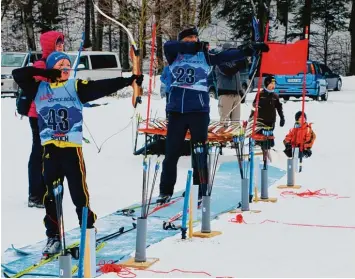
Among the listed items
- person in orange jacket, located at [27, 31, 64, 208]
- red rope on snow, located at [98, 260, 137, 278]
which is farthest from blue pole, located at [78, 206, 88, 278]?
person in orange jacket, located at [27, 31, 64, 208]

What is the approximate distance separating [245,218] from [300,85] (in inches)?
539

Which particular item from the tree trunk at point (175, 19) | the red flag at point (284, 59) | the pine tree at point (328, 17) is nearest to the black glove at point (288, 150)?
the red flag at point (284, 59)

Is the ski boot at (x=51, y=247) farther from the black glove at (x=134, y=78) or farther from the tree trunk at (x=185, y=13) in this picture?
the tree trunk at (x=185, y=13)

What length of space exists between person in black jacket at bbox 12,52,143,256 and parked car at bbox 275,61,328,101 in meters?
15.1

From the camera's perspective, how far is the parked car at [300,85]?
63.3ft

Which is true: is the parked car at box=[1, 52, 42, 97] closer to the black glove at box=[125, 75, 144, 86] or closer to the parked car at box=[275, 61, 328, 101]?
the parked car at box=[275, 61, 328, 101]

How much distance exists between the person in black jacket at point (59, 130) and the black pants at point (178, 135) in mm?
1599

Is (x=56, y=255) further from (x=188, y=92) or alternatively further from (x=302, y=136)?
(x=302, y=136)

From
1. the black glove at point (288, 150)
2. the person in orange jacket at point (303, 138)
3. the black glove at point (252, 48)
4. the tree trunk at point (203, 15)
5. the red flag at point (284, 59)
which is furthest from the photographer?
the tree trunk at point (203, 15)

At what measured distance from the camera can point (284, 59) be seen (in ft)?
23.1

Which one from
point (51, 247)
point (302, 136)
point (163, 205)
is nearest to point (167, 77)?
point (163, 205)

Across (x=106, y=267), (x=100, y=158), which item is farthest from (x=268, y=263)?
(x=100, y=158)

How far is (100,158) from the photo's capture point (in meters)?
9.71

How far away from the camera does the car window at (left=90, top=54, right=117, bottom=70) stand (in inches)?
793
